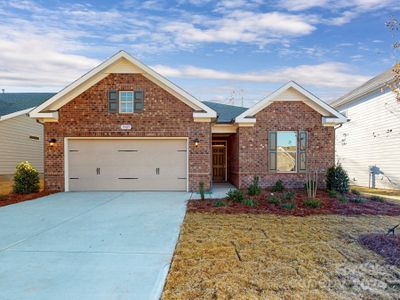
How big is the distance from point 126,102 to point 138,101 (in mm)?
550

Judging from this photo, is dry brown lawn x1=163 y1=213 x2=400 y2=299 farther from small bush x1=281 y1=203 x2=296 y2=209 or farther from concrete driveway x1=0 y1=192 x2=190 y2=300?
small bush x1=281 y1=203 x2=296 y2=209

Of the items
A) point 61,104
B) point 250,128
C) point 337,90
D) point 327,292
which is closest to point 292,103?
point 250,128

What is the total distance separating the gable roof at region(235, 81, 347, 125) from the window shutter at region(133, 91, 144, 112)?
420 cm

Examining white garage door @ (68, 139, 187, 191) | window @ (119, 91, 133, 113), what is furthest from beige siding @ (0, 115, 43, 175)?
window @ (119, 91, 133, 113)

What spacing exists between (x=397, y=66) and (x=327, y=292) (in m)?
4.50

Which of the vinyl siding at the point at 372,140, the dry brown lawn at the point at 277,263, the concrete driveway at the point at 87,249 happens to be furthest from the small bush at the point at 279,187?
the vinyl siding at the point at 372,140

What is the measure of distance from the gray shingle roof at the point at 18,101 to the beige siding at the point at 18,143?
0.60m

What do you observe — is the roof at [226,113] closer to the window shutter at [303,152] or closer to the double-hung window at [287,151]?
the double-hung window at [287,151]

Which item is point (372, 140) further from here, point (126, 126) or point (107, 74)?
point (107, 74)

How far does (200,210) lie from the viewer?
9211 millimetres

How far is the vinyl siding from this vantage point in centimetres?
1616

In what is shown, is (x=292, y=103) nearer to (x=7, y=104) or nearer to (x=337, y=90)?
(x=7, y=104)

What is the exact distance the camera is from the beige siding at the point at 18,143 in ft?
57.6

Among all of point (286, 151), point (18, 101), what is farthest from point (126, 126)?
point (18, 101)
